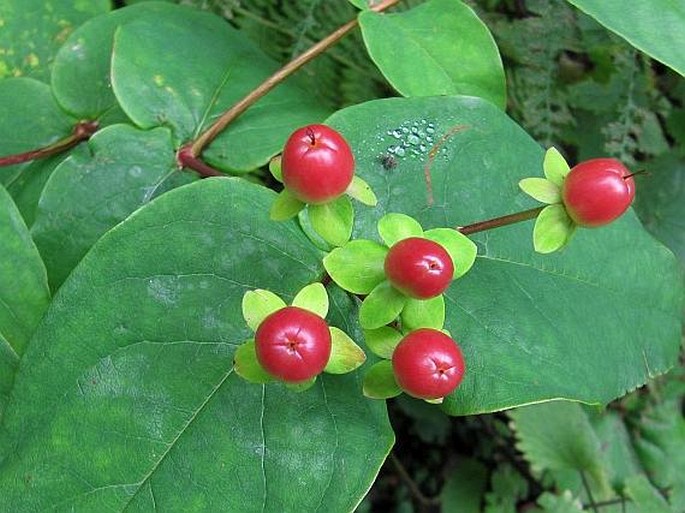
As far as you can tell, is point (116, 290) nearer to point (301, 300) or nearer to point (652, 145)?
point (301, 300)

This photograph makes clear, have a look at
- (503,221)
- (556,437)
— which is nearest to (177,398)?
(503,221)

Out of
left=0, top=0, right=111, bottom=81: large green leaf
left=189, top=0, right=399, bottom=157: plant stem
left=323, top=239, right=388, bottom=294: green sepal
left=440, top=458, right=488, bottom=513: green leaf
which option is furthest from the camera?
left=440, top=458, right=488, bottom=513: green leaf

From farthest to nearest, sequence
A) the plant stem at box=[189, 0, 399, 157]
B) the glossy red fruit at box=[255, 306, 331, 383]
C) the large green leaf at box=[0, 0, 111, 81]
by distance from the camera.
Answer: the large green leaf at box=[0, 0, 111, 81]
the plant stem at box=[189, 0, 399, 157]
the glossy red fruit at box=[255, 306, 331, 383]

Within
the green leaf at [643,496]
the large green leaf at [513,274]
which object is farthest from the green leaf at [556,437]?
the large green leaf at [513,274]

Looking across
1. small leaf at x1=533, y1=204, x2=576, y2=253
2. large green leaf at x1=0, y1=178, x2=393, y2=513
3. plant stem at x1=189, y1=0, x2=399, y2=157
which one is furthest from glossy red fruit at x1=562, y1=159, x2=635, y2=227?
plant stem at x1=189, y1=0, x2=399, y2=157

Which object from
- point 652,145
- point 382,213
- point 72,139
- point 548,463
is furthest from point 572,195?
point 548,463

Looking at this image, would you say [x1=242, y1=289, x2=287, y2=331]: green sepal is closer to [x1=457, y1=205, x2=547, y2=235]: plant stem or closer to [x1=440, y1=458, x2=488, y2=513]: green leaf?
[x1=457, y1=205, x2=547, y2=235]: plant stem

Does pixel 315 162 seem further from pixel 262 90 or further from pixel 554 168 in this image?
pixel 262 90
